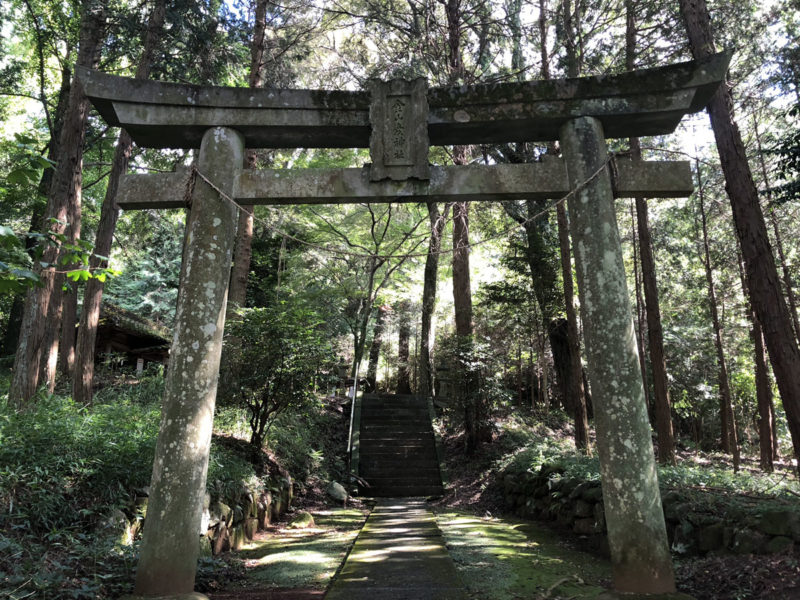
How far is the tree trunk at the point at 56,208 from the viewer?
24.2 feet

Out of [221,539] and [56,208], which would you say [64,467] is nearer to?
[221,539]

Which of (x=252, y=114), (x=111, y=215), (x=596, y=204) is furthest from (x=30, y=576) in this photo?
(x=111, y=215)

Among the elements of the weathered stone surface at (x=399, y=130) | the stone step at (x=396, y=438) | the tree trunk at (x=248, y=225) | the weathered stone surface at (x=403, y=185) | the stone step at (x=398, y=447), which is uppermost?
the tree trunk at (x=248, y=225)

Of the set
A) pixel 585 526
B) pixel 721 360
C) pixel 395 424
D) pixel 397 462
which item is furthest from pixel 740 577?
pixel 721 360

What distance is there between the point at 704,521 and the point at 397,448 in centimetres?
796

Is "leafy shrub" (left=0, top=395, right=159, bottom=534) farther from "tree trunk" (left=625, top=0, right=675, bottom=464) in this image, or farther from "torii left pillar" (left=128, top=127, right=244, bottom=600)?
"tree trunk" (left=625, top=0, right=675, bottom=464)

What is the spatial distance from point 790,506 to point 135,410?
26.1ft

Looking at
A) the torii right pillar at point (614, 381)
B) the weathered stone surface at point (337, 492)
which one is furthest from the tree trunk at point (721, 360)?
the weathered stone surface at point (337, 492)

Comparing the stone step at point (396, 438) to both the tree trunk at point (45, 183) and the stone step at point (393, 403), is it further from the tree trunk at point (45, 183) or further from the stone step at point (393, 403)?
the tree trunk at point (45, 183)

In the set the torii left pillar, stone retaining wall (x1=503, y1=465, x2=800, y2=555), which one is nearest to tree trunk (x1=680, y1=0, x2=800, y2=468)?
stone retaining wall (x1=503, y1=465, x2=800, y2=555)

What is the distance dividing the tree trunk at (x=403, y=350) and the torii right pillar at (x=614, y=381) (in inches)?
557

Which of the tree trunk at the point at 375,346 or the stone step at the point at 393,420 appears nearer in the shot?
the stone step at the point at 393,420

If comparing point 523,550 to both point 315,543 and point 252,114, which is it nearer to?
point 315,543

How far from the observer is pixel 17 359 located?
24.2 feet
